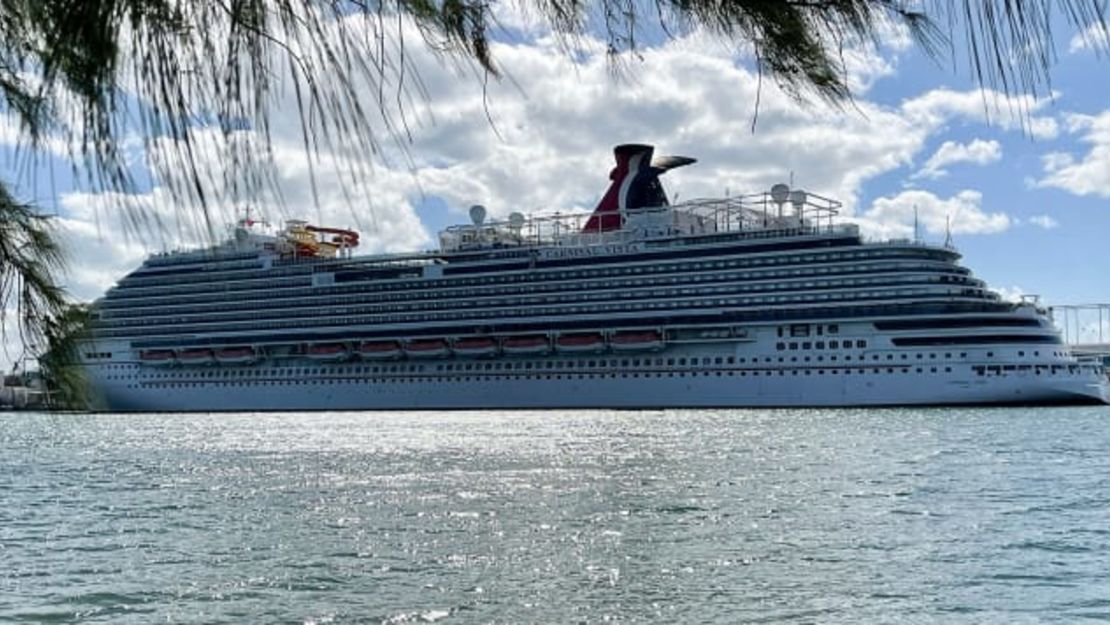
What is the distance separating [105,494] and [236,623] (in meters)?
13.4

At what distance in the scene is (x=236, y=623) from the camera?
10.1m

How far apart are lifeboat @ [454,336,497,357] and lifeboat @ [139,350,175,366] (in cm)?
2111


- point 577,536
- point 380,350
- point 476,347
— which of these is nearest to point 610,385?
point 476,347

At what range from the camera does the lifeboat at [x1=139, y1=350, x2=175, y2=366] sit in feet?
237

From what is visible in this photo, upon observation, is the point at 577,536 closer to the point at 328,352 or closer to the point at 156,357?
the point at 328,352

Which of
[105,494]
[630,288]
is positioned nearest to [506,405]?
[630,288]

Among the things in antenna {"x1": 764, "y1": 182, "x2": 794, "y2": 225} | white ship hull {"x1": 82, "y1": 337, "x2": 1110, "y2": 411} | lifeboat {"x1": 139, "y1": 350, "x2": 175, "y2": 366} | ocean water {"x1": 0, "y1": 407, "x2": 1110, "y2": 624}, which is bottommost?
ocean water {"x1": 0, "y1": 407, "x2": 1110, "y2": 624}

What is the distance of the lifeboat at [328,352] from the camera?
6800 cm

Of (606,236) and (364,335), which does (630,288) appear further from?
(364,335)

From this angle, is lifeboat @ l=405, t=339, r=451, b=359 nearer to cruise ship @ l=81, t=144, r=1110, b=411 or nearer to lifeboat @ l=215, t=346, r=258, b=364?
cruise ship @ l=81, t=144, r=1110, b=411

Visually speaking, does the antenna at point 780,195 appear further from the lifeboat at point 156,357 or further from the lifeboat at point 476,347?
the lifeboat at point 156,357

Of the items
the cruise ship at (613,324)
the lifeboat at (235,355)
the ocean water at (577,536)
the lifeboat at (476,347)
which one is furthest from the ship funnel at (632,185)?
the ocean water at (577,536)

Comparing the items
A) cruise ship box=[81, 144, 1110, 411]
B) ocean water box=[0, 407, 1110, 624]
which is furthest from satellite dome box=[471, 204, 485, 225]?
ocean water box=[0, 407, 1110, 624]

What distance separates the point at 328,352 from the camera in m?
68.4
